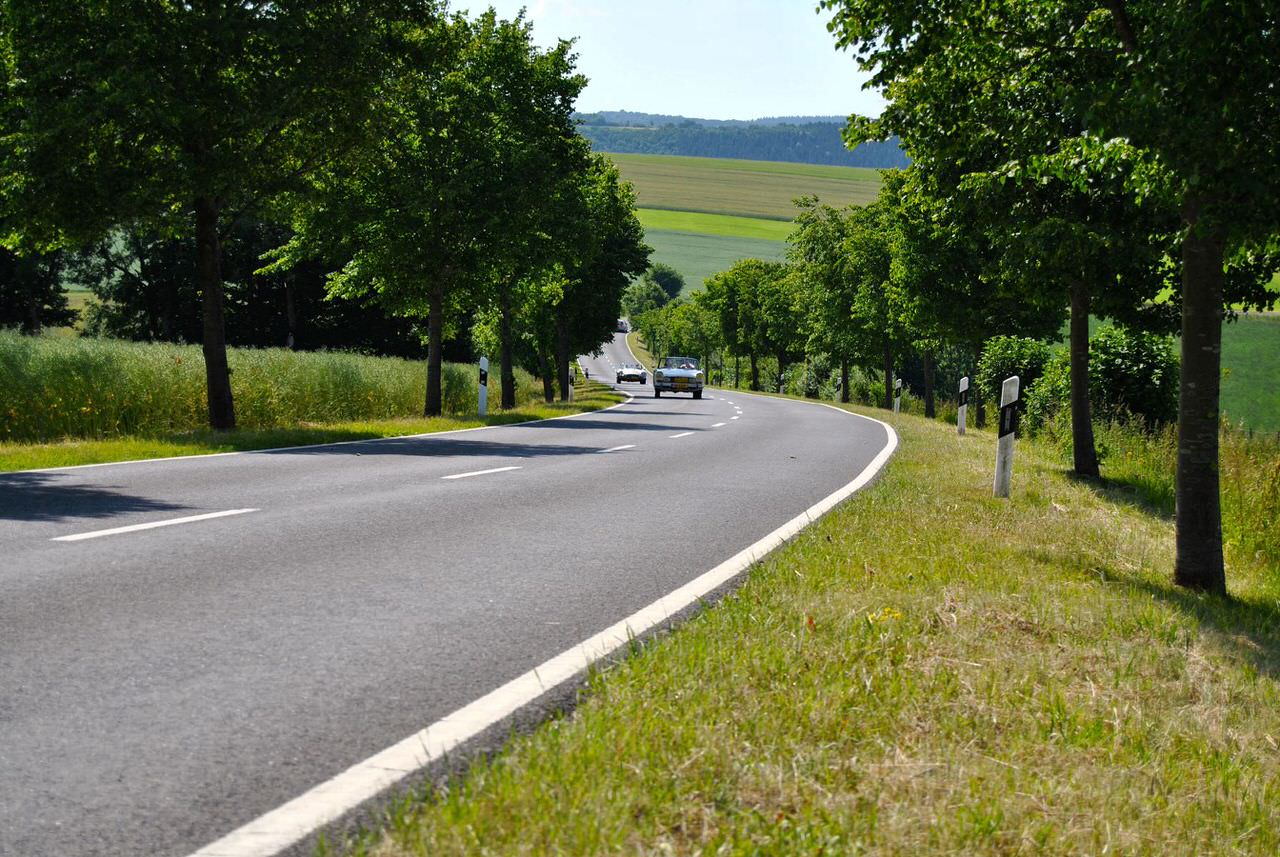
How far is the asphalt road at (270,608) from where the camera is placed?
10.6 feet

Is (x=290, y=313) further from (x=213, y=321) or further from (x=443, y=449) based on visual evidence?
(x=443, y=449)

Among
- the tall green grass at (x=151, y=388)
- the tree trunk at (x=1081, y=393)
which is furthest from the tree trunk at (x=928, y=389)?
the tree trunk at (x=1081, y=393)

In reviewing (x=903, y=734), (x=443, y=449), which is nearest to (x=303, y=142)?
(x=443, y=449)

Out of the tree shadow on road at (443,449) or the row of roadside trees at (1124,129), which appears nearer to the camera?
the row of roadside trees at (1124,129)

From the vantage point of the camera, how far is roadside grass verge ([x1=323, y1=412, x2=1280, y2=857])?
3.00 meters

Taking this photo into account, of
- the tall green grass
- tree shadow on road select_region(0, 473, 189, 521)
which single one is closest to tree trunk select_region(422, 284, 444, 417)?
the tall green grass

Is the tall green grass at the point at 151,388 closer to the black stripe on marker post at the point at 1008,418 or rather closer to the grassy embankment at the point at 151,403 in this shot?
the grassy embankment at the point at 151,403

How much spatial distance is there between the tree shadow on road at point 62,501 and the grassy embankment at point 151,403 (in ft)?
7.41

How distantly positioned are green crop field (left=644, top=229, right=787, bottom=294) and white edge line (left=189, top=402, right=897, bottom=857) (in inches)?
5210

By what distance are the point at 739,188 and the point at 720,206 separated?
1341 centimetres

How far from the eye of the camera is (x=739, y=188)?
182750 millimetres

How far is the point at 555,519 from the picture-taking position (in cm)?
897

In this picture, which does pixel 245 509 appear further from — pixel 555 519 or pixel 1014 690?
pixel 1014 690

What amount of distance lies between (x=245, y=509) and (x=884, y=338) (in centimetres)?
4458
